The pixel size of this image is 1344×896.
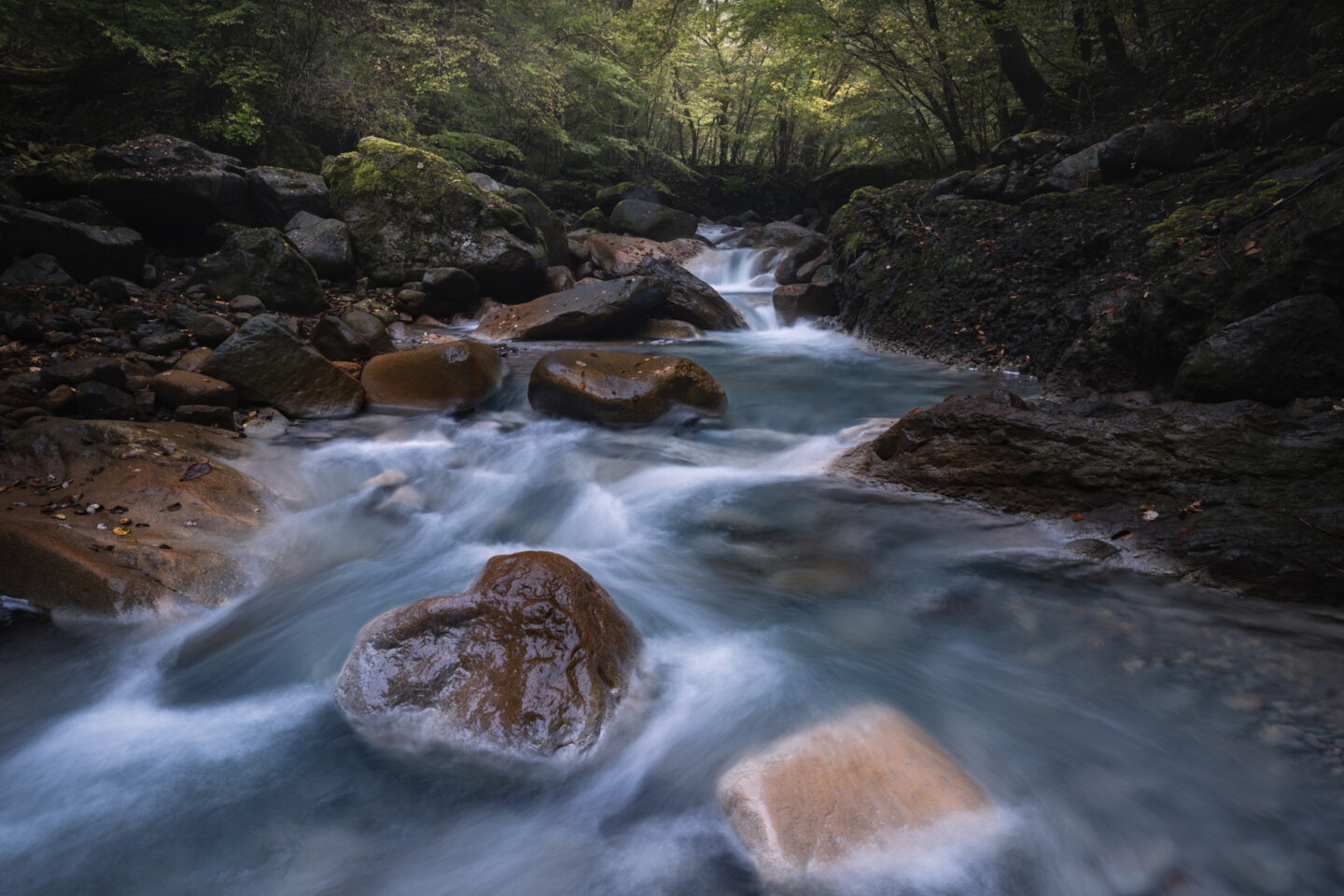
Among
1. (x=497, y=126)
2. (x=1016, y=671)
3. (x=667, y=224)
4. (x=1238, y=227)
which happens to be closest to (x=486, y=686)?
(x=1016, y=671)

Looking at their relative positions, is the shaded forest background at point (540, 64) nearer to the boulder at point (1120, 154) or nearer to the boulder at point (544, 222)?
the boulder at point (1120, 154)

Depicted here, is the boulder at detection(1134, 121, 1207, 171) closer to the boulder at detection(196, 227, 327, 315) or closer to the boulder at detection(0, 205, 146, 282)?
the boulder at detection(196, 227, 327, 315)

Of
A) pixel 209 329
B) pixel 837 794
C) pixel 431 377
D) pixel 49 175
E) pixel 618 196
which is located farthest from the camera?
pixel 618 196

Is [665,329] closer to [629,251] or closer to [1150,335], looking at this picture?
[629,251]

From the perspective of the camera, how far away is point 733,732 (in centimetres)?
292

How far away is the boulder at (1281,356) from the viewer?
4742 mm

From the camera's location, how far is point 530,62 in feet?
50.6

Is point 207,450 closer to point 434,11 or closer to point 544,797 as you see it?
point 544,797

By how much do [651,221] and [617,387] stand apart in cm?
1277

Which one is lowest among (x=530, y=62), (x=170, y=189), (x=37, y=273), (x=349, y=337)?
(x=349, y=337)

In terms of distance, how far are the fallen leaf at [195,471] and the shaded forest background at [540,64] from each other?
8237 millimetres

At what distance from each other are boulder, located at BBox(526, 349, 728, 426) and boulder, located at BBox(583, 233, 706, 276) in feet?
23.0

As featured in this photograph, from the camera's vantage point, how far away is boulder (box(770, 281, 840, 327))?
41.6 ft

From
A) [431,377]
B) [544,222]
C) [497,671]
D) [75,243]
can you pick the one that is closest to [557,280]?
[544,222]
